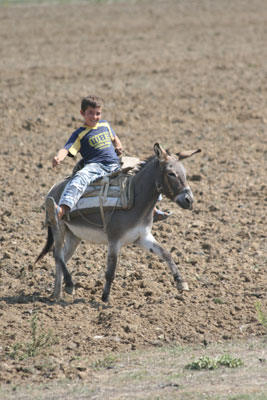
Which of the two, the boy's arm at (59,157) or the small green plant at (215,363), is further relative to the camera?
the boy's arm at (59,157)

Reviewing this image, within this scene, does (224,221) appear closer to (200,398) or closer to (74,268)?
(74,268)

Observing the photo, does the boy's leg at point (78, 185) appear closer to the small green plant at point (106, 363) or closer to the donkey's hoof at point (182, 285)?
the donkey's hoof at point (182, 285)

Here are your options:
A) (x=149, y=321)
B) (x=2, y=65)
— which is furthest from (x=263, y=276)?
(x=2, y=65)

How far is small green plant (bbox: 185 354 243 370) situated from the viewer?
300 inches

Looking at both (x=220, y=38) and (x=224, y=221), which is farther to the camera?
(x=220, y=38)

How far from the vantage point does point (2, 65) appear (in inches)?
970

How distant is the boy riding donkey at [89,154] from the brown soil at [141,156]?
1242mm

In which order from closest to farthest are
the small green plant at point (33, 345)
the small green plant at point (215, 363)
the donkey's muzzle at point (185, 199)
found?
the small green plant at point (215, 363) → the small green plant at point (33, 345) → the donkey's muzzle at point (185, 199)

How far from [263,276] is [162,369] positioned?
3.23m

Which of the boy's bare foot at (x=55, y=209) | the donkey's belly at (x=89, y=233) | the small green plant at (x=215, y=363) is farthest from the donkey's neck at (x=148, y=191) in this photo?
the small green plant at (x=215, y=363)

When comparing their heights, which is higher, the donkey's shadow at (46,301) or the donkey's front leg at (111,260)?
the donkey's front leg at (111,260)

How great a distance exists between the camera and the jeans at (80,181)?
919cm

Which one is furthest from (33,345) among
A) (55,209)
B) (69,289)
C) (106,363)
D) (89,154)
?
(89,154)

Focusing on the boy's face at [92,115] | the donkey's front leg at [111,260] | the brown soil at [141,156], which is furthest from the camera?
the boy's face at [92,115]
